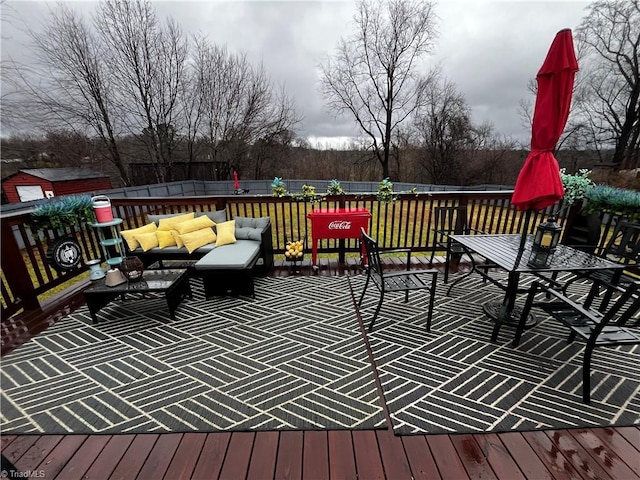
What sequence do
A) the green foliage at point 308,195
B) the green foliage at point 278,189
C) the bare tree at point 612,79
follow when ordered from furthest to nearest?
the bare tree at point 612,79, the green foliage at point 278,189, the green foliage at point 308,195

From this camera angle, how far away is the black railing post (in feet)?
9.32

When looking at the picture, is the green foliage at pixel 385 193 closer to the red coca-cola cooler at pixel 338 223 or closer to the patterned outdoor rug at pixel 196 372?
the red coca-cola cooler at pixel 338 223

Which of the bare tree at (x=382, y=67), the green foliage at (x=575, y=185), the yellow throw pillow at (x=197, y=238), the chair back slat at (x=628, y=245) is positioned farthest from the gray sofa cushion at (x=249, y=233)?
the bare tree at (x=382, y=67)

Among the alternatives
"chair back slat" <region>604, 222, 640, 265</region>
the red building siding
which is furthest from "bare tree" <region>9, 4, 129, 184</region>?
"chair back slat" <region>604, 222, 640, 265</region>

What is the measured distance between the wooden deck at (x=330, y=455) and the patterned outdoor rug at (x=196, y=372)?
0.26 ft

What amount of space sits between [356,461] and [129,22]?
1455 centimetres

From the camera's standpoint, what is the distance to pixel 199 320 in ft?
9.32

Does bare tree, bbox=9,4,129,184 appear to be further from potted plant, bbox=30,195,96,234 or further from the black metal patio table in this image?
the black metal patio table

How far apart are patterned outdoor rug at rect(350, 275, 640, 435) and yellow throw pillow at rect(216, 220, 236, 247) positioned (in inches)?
86.6

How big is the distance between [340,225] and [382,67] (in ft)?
37.5

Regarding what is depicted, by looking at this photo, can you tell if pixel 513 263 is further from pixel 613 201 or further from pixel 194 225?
pixel 194 225

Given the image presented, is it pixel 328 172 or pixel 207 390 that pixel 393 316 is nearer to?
pixel 207 390

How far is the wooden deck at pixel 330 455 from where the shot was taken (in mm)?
1399

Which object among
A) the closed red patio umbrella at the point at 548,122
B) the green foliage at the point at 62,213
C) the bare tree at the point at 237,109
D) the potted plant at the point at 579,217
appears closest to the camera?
the closed red patio umbrella at the point at 548,122
